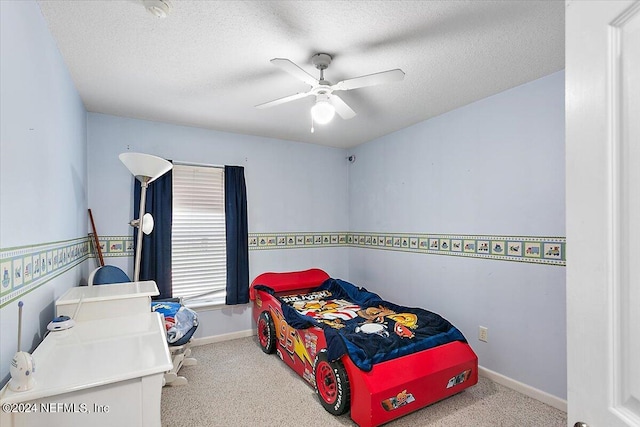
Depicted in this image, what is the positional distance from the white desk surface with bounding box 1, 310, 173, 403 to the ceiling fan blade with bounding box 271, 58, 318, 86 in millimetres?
1451

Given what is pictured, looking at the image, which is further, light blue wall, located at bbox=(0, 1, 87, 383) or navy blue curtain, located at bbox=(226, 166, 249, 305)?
navy blue curtain, located at bbox=(226, 166, 249, 305)

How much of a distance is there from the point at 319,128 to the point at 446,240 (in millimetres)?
1777

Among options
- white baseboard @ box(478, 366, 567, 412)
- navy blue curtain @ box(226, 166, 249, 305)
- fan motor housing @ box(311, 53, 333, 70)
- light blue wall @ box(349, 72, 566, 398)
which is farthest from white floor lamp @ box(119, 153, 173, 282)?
white baseboard @ box(478, 366, 567, 412)

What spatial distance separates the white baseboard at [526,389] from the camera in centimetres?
225

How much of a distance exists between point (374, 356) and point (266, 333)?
153cm

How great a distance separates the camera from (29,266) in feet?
4.61

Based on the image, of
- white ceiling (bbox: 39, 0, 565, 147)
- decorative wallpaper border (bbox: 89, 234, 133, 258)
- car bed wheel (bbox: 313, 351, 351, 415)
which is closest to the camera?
white ceiling (bbox: 39, 0, 565, 147)

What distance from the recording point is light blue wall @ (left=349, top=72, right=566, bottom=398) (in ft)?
7.62

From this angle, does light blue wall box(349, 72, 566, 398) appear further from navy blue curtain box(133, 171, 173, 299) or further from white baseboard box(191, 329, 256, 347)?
navy blue curtain box(133, 171, 173, 299)

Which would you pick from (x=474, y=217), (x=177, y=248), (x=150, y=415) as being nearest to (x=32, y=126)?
(x=150, y=415)

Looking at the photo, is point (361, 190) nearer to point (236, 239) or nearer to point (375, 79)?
point (236, 239)

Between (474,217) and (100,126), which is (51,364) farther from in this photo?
(474,217)

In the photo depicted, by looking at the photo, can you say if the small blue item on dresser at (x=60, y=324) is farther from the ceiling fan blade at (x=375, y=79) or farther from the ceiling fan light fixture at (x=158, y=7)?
the ceiling fan blade at (x=375, y=79)

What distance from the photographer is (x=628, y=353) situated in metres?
0.56
